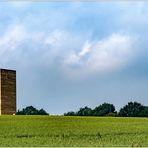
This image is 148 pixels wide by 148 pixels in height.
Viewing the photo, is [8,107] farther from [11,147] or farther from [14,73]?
[11,147]

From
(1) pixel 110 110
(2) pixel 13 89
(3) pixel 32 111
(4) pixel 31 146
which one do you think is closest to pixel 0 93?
(2) pixel 13 89

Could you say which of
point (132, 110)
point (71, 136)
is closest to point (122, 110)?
point (132, 110)

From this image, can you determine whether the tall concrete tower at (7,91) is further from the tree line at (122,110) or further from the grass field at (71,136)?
the grass field at (71,136)

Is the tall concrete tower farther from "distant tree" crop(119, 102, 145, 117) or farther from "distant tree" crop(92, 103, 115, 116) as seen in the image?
"distant tree" crop(119, 102, 145, 117)

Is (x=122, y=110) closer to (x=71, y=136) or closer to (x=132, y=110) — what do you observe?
(x=132, y=110)

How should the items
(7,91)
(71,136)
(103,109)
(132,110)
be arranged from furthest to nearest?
(132,110), (103,109), (7,91), (71,136)

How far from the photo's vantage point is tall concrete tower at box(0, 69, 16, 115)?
44.2 m

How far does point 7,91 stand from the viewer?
4534 centimetres

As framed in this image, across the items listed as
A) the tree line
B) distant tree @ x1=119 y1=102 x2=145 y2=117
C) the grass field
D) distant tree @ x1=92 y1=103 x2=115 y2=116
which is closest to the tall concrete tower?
the tree line

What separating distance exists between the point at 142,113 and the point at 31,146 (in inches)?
2143

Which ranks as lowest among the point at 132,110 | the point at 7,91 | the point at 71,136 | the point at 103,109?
the point at 71,136

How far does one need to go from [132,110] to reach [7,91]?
23.6 metres

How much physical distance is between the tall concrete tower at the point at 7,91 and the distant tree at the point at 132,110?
68.6 feet

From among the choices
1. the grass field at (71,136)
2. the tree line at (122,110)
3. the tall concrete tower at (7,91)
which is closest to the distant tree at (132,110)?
the tree line at (122,110)
